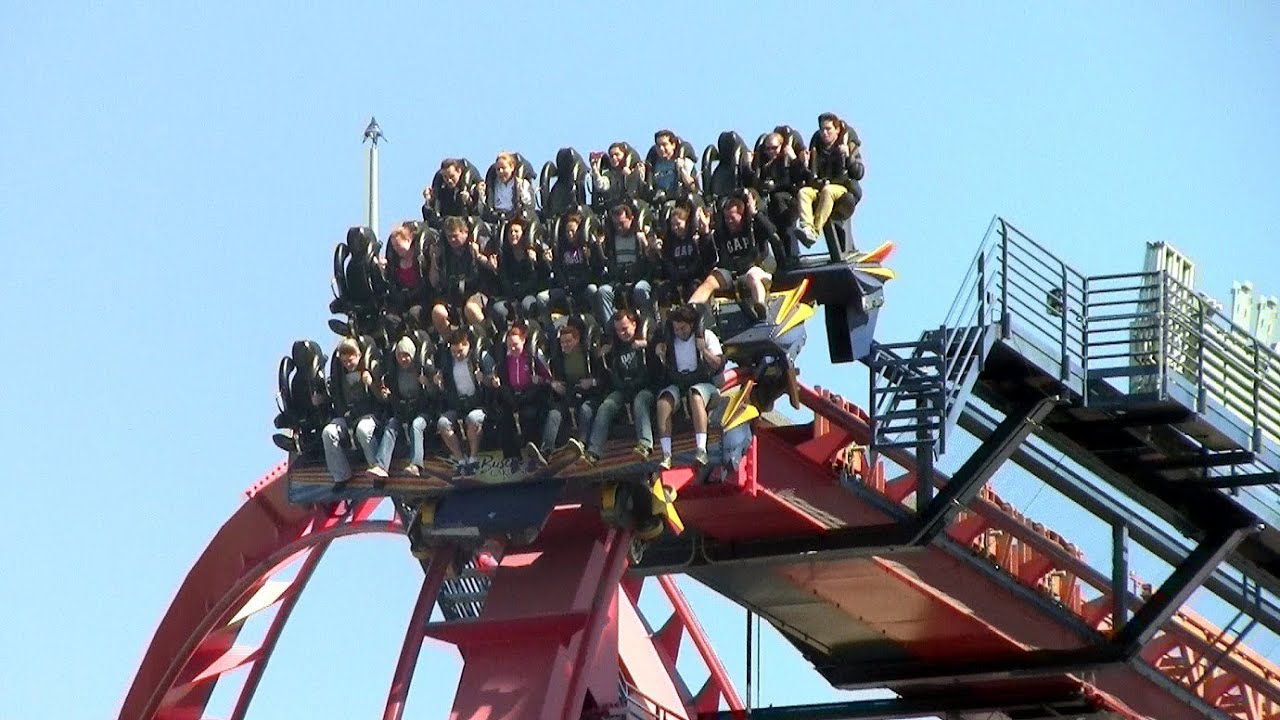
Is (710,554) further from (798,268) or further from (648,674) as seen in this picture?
(798,268)

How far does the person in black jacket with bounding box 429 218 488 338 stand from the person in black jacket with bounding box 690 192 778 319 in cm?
211

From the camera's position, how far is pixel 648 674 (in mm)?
31641

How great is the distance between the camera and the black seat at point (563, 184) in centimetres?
2912

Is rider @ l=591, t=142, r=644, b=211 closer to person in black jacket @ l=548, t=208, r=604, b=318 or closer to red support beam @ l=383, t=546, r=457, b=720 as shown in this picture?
person in black jacket @ l=548, t=208, r=604, b=318

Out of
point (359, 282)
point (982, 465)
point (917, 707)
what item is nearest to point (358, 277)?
point (359, 282)

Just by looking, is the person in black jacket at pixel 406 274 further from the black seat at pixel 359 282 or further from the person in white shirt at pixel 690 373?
the person in white shirt at pixel 690 373

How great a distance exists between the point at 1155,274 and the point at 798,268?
127 inches

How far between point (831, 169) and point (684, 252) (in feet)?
4.39

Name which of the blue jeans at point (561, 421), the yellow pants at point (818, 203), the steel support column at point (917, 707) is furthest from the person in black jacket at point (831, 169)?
the steel support column at point (917, 707)

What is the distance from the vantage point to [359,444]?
28625mm

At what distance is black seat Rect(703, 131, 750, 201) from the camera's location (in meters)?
28.3

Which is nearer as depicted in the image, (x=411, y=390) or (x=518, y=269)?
(x=411, y=390)

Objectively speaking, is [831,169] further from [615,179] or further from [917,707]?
[917,707]

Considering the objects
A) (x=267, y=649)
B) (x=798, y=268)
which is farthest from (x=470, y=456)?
(x=267, y=649)
